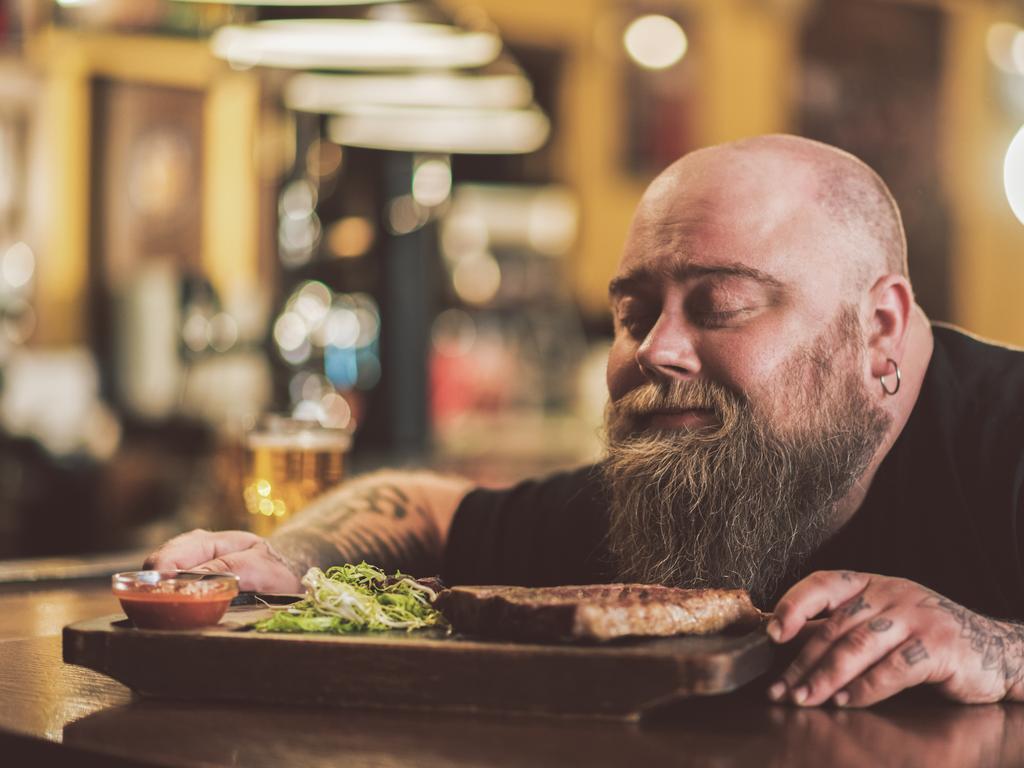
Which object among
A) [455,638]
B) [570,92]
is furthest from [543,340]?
[455,638]

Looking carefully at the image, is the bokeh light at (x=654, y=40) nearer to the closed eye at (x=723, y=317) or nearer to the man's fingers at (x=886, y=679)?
the closed eye at (x=723, y=317)

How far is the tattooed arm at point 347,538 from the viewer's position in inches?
64.1

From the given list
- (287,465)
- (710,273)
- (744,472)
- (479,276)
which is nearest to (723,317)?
(710,273)

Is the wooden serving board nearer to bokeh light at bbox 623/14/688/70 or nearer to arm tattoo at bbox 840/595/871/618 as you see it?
arm tattoo at bbox 840/595/871/618

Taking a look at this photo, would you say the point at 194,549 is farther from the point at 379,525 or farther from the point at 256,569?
the point at 379,525

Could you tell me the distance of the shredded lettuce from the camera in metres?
1.31

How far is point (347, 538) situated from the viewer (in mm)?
1962

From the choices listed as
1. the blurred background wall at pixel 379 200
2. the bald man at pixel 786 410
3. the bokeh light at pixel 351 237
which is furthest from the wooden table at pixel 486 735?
the bokeh light at pixel 351 237

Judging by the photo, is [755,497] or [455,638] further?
[755,497]

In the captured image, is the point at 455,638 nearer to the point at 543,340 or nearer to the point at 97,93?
the point at 97,93

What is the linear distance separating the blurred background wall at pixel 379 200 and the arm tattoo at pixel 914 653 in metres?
1.35

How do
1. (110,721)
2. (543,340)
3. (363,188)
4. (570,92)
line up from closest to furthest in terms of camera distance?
(110,721)
(363,188)
(543,340)
(570,92)

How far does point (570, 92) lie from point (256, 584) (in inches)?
279

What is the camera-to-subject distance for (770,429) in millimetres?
1721
